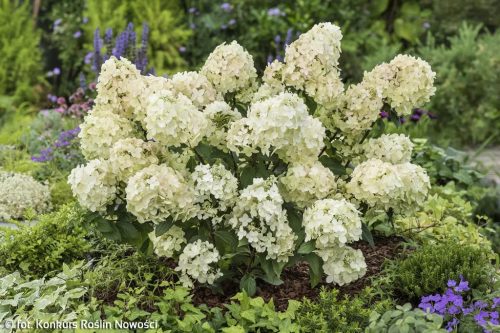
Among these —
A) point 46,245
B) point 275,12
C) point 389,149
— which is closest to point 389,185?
point 389,149

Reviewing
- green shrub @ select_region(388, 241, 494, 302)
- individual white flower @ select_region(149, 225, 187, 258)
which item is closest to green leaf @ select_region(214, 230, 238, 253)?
individual white flower @ select_region(149, 225, 187, 258)

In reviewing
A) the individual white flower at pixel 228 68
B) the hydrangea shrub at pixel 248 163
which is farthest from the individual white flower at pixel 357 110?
the individual white flower at pixel 228 68

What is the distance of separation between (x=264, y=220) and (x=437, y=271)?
877mm

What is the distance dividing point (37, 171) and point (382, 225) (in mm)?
2575

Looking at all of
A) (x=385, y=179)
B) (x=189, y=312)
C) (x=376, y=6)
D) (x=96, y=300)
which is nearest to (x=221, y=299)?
(x=189, y=312)

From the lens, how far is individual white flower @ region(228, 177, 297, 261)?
2.79 m

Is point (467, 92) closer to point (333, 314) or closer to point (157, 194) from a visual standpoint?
point (333, 314)

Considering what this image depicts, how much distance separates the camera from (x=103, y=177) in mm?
2850

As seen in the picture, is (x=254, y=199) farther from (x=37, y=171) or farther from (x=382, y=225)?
(x=37, y=171)

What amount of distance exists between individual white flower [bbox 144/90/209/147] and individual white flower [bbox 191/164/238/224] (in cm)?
15

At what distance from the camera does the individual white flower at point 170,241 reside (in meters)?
3.06

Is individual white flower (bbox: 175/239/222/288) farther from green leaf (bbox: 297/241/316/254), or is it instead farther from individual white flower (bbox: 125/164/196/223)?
green leaf (bbox: 297/241/316/254)

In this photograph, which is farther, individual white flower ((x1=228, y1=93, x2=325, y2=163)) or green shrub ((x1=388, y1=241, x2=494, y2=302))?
green shrub ((x1=388, y1=241, x2=494, y2=302))

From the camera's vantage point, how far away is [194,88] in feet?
10.1
